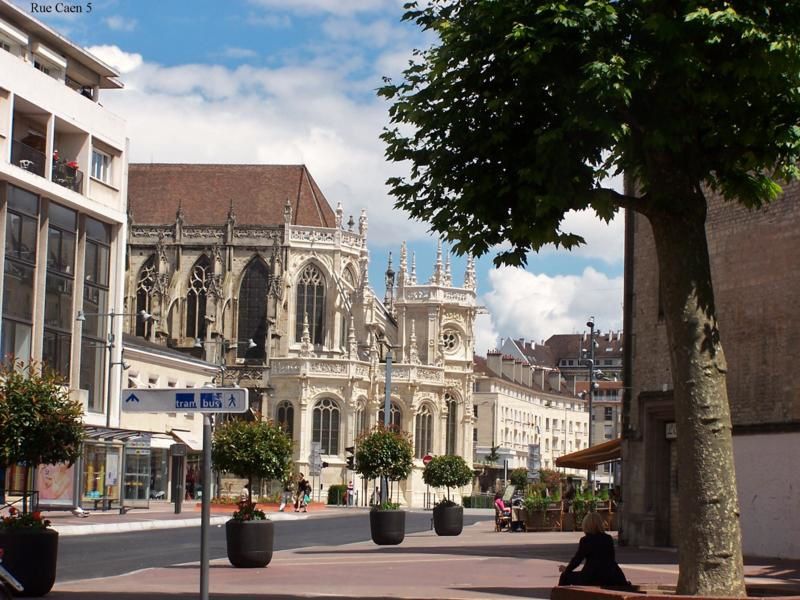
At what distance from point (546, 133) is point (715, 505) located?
331 cm

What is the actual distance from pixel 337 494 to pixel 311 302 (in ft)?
41.1

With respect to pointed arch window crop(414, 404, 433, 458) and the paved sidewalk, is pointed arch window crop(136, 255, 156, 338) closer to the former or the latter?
pointed arch window crop(414, 404, 433, 458)

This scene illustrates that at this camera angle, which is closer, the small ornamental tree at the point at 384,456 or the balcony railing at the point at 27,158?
the small ornamental tree at the point at 384,456

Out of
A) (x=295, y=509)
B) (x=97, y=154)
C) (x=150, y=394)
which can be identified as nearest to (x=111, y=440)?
(x=97, y=154)

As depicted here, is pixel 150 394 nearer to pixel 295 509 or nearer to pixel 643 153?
pixel 643 153

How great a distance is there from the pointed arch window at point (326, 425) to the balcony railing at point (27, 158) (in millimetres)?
37532

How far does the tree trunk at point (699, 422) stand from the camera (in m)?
11.0

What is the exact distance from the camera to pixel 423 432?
83.8 m

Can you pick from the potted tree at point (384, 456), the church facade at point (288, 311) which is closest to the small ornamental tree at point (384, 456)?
the potted tree at point (384, 456)

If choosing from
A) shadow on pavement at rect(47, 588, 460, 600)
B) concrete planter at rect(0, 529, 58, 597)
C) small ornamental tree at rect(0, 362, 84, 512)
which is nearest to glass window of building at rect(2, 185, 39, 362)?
small ornamental tree at rect(0, 362, 84, 512)

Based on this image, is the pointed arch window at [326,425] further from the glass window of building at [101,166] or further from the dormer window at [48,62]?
the dormer window at [48,62]

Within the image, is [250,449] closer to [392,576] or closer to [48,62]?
[392,576]

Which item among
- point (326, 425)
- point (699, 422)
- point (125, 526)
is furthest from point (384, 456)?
point (326, 425)

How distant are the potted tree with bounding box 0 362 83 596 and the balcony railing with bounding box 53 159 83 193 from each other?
27550 millimetres
